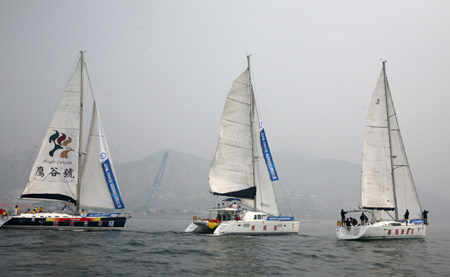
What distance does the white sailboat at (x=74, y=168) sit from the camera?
38.0 metres

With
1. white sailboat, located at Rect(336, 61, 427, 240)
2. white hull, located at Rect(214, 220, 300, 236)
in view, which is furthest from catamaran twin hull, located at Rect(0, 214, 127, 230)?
white sailboat, located at Rect(336, 61, 427, 240)

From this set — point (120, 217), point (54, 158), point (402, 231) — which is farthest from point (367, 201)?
point (54, 158)

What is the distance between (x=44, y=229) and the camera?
3569cm

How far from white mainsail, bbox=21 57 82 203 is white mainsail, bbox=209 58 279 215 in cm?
1263

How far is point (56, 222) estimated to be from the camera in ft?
117

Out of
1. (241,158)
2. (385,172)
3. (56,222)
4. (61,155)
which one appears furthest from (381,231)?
(61,155)

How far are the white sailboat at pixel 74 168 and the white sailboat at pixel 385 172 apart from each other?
20716 mm

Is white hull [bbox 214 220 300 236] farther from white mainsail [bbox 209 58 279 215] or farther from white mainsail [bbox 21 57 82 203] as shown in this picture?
white mainsail [bbox 21 57 82 203]

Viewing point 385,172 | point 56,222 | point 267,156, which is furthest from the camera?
point 267,156

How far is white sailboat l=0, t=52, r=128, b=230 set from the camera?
3796cm

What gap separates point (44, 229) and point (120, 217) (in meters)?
6.34

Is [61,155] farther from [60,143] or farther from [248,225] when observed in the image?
[248,225]

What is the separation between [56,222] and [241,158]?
55.1ft

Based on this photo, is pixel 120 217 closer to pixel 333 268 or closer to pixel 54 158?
pixel 54 158
